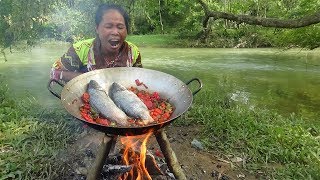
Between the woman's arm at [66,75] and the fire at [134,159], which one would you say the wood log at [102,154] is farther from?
the woman's arm at [66,75]

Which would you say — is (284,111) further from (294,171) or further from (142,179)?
(142,179)

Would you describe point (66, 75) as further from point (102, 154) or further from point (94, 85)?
point (102, 154)

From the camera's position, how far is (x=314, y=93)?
9883mm

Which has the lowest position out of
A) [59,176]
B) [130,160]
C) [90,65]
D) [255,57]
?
[255,57]

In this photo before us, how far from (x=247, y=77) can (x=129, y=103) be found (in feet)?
34.6

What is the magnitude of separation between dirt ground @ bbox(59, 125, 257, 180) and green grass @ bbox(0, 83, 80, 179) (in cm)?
13

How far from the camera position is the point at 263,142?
4.43 metres

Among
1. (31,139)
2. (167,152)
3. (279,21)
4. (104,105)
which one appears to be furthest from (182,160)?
(279,21)

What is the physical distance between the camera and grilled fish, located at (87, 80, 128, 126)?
92.6 inches

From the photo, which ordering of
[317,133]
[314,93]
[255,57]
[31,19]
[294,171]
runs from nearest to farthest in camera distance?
[294,171], [317,133], [31,19], [314,93], [255,57]

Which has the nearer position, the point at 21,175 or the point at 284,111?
the point at 21,175

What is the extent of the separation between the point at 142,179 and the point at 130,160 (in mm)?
191

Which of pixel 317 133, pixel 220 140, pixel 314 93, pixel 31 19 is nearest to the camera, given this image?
pixel 220 140

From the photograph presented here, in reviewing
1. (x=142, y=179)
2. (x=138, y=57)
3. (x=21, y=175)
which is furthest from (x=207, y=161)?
(x=21, y=175)
